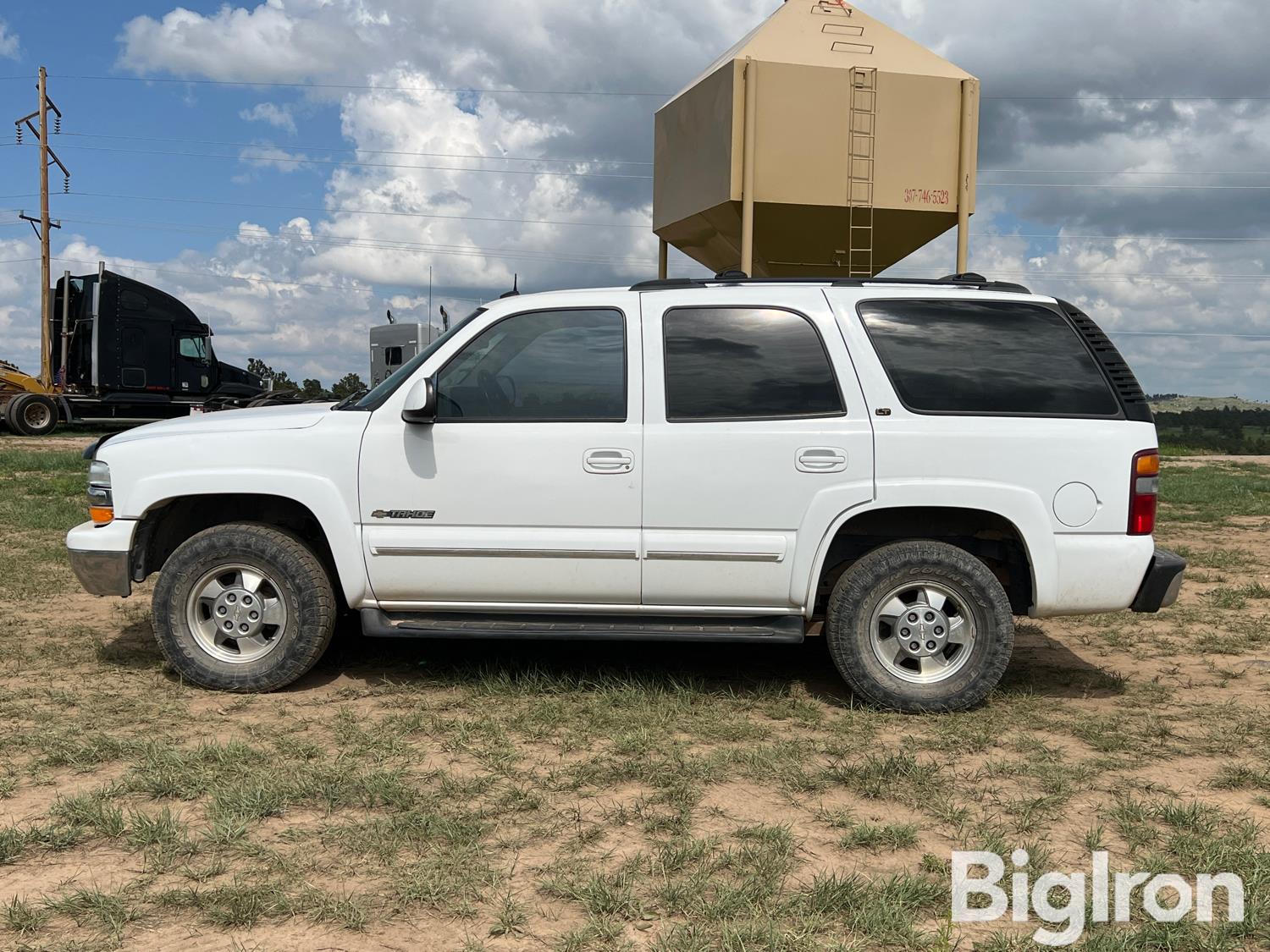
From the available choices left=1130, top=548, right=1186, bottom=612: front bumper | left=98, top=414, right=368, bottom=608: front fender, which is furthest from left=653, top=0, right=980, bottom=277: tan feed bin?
left=98, top=414, right=368, bottom=608: front fender

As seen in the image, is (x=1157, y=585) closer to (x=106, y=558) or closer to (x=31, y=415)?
(x=106, y=558)

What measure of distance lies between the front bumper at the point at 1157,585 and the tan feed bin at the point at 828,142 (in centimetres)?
615

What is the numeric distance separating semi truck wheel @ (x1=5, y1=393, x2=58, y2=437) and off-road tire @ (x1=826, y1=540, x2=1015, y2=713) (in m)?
25.1

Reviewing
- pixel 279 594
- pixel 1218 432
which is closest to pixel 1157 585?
pixel 279 594

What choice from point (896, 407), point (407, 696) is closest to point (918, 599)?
point (896, 407)

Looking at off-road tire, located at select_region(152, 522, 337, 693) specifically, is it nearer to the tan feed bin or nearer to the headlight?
the headlight

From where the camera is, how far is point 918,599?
16.1 feet

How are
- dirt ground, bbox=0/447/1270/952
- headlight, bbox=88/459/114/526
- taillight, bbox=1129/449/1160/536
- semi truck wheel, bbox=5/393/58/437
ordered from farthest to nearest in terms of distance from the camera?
semi truck wheel, bbox=5/393/58/437
headlight, bbox=88/459/114/526
taillight, bbox=1129/449/1160/536
dirt ground, bbox=0/447/1270/952

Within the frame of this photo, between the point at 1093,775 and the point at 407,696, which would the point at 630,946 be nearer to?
the point at 1093,775

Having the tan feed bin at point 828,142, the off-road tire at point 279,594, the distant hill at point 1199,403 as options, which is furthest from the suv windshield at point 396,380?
the distant hill at point 1199,403

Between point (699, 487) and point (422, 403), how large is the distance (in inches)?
51.8

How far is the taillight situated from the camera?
15.8 feet

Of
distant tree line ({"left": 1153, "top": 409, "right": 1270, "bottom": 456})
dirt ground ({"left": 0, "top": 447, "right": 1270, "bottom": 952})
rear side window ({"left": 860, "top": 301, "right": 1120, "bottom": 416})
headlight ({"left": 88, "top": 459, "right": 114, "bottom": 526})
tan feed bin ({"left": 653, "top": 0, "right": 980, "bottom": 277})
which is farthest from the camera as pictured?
distant tree line ({"left": 1153, "top": 409, "right": 1270, "bottom": 456})

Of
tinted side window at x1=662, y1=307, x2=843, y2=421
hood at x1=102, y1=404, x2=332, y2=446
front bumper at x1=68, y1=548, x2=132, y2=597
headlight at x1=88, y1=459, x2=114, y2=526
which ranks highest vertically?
tinted side window at x1=662, y1=307, x2=843, y2=421
